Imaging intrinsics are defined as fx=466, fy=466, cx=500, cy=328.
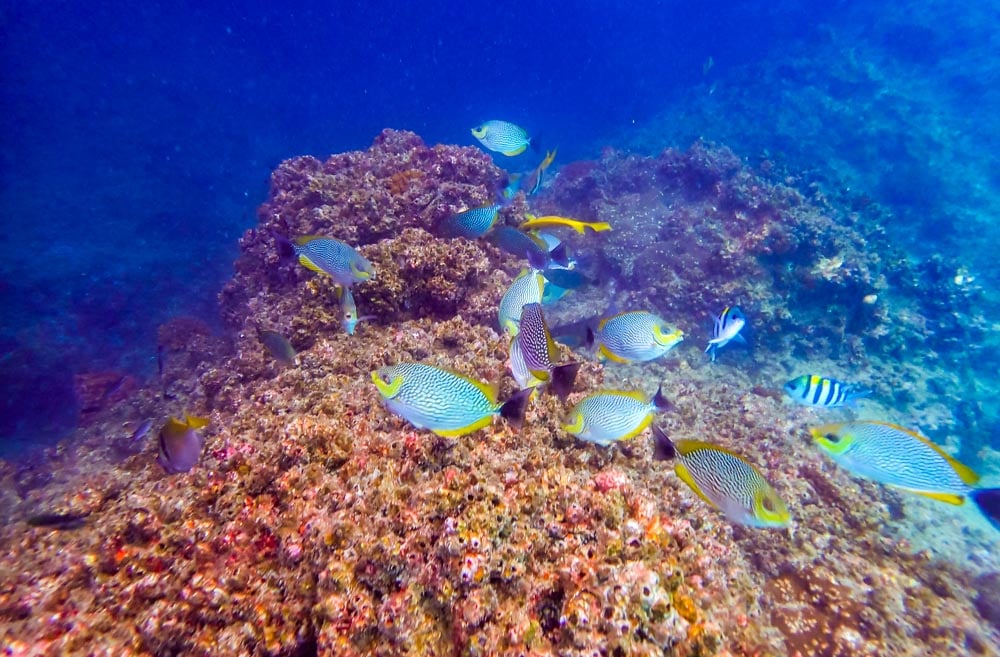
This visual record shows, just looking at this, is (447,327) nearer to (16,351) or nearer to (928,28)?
(16,351)

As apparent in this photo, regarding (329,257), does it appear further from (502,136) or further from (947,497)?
(947,497)

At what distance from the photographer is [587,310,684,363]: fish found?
3.50 m

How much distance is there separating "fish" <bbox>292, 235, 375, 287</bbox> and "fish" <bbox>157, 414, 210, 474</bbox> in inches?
59.9

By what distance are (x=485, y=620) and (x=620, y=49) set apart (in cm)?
9510

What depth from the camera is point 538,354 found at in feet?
9.52

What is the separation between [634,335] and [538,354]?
39.1 inches

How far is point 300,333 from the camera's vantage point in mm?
5168

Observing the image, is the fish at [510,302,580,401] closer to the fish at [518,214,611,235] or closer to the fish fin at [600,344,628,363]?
the fish fin at [600,344,628,363]

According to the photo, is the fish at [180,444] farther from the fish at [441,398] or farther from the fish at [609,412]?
the fish at [609,412]

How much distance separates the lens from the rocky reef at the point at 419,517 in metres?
2.09

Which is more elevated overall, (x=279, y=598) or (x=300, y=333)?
(x=300, y=333)

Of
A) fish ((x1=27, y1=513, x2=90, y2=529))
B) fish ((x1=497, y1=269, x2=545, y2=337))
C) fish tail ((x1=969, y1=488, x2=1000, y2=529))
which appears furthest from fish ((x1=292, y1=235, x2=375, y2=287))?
fish tail ((x1=969, y1=488, x2=1000, y2=529))

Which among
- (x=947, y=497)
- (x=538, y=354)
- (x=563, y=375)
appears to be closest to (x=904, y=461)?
(x=947, y=497)

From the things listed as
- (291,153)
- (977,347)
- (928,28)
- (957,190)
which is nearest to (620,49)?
(928,28)
